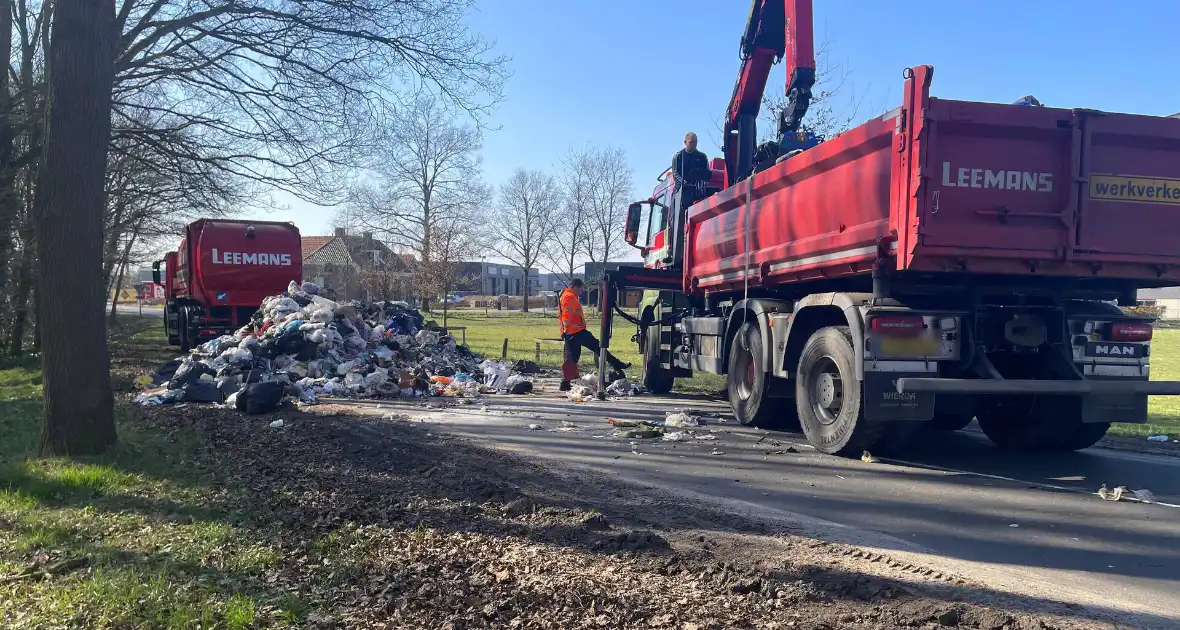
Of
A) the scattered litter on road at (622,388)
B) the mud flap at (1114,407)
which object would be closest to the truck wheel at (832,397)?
the mud flap at (1114,407)

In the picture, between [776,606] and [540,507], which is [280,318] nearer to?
[540,507]

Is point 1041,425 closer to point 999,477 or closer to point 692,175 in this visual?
point 999,477

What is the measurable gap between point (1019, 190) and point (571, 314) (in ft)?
25.9

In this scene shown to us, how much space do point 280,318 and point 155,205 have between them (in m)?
10.6

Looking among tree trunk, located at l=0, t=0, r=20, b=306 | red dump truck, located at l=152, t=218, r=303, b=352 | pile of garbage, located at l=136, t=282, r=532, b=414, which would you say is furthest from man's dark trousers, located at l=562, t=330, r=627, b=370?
tree trunk, located at l=0, t=0, r=20, b=306

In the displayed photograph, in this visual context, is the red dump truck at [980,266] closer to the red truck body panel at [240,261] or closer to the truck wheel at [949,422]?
the truck wheel at [949,422]

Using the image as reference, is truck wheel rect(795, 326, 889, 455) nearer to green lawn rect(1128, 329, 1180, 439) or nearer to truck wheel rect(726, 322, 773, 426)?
truck wheel rect(726, 322, 773, 426)

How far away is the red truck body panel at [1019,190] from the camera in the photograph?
6.29 metres

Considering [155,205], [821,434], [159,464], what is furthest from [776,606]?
[155,205]

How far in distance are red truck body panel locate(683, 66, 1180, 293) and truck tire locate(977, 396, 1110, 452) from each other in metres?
1.44

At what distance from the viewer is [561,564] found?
13.2 ft

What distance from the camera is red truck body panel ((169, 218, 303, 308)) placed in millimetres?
19391

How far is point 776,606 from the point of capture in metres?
3.50

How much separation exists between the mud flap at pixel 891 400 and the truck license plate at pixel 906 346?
0.57 feet
